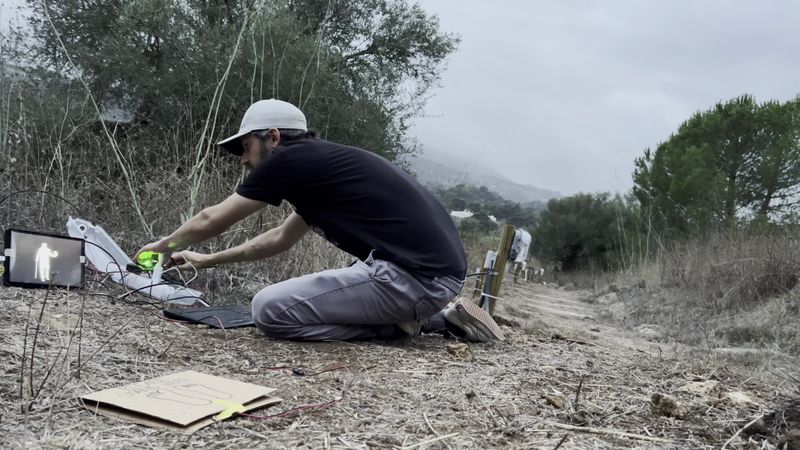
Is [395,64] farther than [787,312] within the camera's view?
Yes

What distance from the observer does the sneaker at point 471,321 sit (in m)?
3.33

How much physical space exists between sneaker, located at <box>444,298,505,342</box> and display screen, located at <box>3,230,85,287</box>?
81.4 inches

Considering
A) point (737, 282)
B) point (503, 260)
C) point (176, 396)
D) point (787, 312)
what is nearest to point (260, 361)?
point (176, 396)

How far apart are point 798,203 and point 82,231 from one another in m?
14.7

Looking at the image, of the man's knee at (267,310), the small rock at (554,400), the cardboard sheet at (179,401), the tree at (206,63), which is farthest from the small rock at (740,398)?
the tree at (206,63)

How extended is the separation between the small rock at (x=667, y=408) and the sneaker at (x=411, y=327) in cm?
139

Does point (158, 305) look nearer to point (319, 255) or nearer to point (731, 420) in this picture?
point (319, 255)

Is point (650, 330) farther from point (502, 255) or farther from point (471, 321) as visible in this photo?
point (471, 321)

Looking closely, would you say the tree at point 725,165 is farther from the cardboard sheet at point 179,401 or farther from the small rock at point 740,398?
the cardboard sheet at point 179,401

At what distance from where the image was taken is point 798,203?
534 inches

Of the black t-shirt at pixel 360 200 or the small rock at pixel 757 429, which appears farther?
the black t-shirt at pixel 360 200

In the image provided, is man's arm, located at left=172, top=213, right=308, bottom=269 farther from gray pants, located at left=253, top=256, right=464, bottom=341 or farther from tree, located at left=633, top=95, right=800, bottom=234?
tree, located at left=633, top=95, right=800, bottom=234

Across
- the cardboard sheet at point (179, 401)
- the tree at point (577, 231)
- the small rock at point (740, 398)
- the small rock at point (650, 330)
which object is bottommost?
the cardboard sheet at point (179, 401)

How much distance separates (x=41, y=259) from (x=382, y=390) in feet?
7.02
